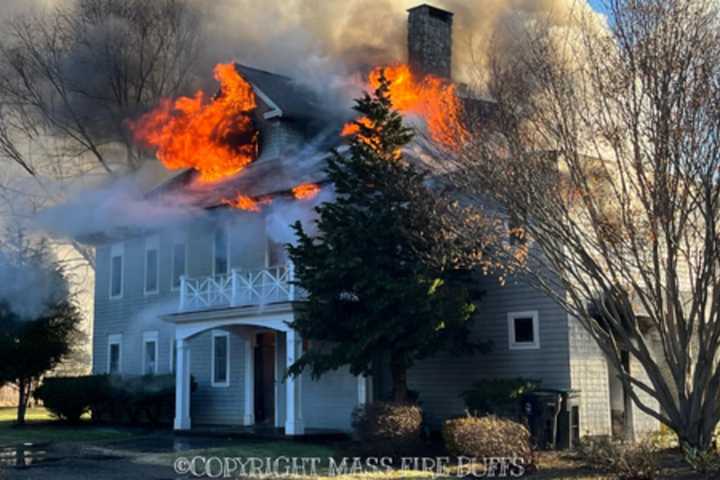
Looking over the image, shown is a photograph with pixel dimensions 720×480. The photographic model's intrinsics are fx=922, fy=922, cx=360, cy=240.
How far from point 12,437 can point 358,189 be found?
1102 cm

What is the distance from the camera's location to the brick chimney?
80.5ft

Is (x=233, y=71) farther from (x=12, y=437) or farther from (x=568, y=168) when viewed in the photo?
(x=568, y=168)

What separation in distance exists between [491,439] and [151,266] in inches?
678

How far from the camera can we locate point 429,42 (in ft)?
81.8

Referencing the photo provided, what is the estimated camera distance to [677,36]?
13375 millimetres

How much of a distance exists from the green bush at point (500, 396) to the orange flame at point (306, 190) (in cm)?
671

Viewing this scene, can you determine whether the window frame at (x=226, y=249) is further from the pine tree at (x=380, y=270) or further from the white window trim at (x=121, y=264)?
the pine tree at (x=380, y=270)

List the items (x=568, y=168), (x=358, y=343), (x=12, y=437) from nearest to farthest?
(x=568, y=168)
(x=358, y=343)
(x=12, y=437)

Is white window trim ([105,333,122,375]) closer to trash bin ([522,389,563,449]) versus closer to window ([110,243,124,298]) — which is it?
window ([110,243,124,298])

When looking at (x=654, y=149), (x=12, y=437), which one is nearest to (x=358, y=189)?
(x=654, y=149)

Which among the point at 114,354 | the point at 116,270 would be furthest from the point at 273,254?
the point at 114,354

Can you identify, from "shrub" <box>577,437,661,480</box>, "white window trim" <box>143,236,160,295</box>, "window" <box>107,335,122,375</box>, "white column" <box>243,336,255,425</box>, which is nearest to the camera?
"shrub" <box>577,437,661,480</box>

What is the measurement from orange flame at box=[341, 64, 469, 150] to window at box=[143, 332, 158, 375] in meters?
9.55

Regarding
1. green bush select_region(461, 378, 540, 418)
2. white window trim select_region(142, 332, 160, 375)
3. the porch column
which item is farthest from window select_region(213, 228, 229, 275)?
green bush select_region(461, 378, 540, 418)
